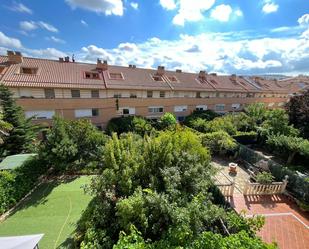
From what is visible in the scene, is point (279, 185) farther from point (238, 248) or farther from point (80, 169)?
point (80, 169)

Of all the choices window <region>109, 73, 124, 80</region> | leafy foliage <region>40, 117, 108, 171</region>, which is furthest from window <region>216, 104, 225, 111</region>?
leafy foliage <region>40, 117, 108, 171</region>

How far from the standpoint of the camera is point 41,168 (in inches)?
577

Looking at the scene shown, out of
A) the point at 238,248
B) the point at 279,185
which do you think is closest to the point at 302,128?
the point at 279,185

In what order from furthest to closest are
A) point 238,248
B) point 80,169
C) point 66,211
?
point 80,169
point 66,211
point 238,248

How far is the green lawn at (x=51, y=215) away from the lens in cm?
912

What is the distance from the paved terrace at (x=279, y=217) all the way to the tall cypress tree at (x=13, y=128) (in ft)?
61.9

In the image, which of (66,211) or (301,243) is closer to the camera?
(301,243)

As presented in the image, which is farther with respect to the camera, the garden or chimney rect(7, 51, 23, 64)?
chimney rect(7, 51, 23, 64)

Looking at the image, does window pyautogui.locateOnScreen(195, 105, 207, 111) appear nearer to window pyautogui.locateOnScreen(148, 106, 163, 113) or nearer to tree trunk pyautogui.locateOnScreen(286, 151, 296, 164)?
window pyautogui.locateOnScreen(148, 106, 163, 113)

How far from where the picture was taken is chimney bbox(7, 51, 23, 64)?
71.2 ft

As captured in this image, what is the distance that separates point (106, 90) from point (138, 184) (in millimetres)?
18558

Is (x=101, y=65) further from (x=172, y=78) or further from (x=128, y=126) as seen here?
(x=172, y=78)

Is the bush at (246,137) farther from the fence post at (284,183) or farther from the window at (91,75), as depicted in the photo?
the window at (91,75)

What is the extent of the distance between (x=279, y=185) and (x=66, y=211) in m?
14.2
